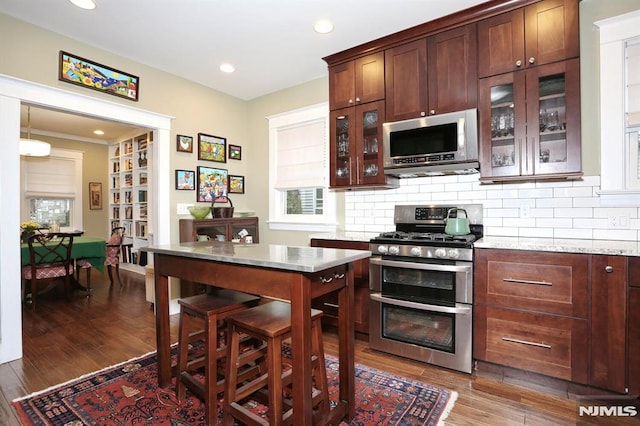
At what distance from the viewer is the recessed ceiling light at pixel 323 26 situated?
2754mm

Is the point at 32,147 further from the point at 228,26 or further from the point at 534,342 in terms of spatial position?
the point at 534,342

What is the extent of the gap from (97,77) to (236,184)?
1925 millimetres

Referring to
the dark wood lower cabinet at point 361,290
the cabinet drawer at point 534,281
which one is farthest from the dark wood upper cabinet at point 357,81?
the cabinet drawer at point 534,281

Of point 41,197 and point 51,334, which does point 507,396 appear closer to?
point 51,334

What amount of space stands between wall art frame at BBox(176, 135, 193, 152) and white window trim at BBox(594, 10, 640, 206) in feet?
13.0

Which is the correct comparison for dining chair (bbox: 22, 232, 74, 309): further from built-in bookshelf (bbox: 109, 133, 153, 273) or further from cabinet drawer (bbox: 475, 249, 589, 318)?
cabinet drawer (bbox: 475, 249, 589, 318)

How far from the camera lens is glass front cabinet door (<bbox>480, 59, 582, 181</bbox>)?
227 cm

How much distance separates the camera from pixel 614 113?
2.28 meters

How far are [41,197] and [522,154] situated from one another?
26.4 feet

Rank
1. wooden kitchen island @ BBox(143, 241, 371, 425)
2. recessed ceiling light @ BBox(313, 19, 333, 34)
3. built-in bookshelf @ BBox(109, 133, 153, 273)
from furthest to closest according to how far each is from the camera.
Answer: built-in bookshelf @ BBox(109, 133, 153, 273)
recessed ceiling light @ BBox(313, 19, 333, 34)
wooden kitchen island @ BBox(143, 241, 371, 425)

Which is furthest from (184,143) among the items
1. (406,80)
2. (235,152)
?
(406,80)

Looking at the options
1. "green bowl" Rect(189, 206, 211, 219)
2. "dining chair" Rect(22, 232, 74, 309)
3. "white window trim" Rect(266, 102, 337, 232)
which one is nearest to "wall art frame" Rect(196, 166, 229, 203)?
"green bowl" Rect(189, 206, 211, 219)

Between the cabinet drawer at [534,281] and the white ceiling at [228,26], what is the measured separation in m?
1.99

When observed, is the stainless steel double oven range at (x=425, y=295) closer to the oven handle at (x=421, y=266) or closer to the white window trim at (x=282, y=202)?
the oven handle at (x=421, y=266)
